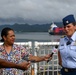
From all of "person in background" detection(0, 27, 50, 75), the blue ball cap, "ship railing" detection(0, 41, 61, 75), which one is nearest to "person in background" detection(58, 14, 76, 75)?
the blue ball cap

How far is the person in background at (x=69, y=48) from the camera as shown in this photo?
4281 mm

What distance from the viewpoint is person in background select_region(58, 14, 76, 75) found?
14.0ft

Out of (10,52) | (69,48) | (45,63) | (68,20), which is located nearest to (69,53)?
(69,48)

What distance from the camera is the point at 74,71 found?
4.30 meters

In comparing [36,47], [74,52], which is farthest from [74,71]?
[36,47]

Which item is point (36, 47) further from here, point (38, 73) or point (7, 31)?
point (7, 31)

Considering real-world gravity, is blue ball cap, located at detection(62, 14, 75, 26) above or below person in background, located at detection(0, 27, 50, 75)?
above

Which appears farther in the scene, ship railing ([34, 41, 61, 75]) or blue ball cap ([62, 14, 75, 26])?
ship railing ([34, 41, 61, 75])

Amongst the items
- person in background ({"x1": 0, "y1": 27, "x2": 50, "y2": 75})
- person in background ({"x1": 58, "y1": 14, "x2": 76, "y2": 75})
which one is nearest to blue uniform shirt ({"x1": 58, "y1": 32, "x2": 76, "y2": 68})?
person in background ({"x1": 58, "y1": 14, "x2": 76, "y2": 75})

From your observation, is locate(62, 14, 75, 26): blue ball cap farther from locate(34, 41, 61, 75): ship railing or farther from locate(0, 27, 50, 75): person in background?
locate(34, 41, 61, 75): ship railing

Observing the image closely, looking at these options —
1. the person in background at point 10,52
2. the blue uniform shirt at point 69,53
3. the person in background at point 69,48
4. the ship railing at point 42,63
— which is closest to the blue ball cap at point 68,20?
the person in background at point 69,48

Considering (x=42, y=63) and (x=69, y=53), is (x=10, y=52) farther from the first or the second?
(x=42, y=63)

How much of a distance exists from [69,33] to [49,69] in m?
3.00

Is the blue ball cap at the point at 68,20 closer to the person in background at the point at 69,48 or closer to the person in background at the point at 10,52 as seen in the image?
the person in background at the point at 69,48
